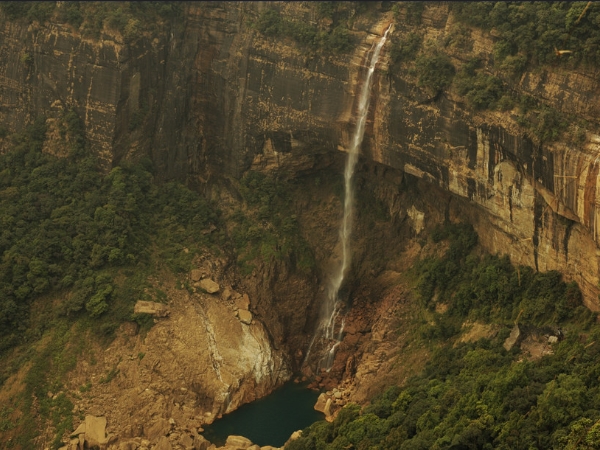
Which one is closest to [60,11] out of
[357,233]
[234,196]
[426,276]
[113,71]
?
[113,71]

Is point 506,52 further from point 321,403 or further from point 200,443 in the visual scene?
point 200,443

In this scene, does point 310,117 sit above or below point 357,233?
above

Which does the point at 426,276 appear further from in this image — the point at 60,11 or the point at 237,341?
the point at 60,11

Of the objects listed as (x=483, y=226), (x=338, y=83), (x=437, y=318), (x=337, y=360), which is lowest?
(x=337, y=360)

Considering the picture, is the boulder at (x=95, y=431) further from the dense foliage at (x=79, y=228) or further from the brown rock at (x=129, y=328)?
the dense foliage at (x=79, y=228)

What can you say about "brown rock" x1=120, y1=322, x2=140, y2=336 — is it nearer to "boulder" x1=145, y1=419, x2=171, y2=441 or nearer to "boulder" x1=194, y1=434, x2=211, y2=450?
"boulder" x1=145, y1=419, x2=171, y2=441

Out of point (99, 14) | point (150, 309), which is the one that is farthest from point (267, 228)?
point (99, 14)

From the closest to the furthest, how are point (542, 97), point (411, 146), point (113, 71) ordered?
point (542, 97)
point (411, 146)
point (113, 71)
